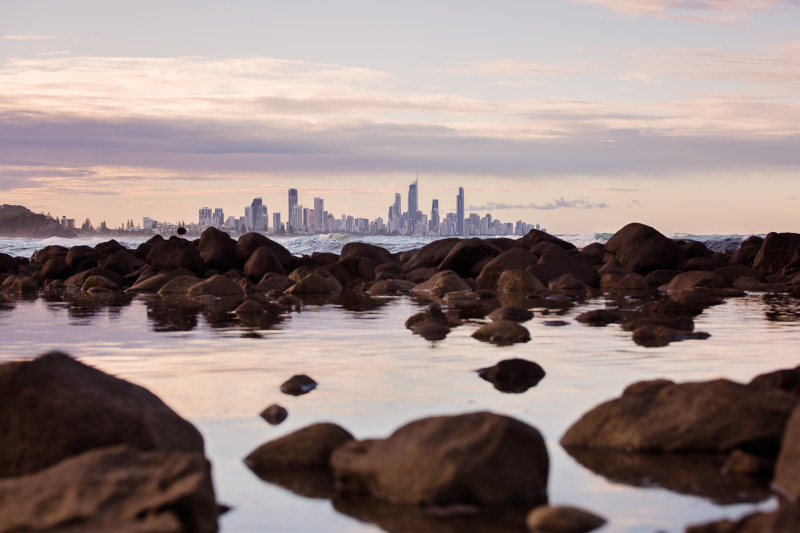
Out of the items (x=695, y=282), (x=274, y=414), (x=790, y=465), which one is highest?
(x=790, y=465)

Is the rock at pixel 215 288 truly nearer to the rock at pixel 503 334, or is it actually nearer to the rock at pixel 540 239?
the rock at pixel 503 334

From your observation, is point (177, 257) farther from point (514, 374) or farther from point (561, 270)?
point (514, 374)

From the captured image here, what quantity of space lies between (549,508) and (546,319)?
11.3 meters

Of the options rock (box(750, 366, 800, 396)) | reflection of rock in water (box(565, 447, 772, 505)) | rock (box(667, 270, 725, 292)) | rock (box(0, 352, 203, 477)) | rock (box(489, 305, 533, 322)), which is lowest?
rock (box(667, 270, 725, 292))

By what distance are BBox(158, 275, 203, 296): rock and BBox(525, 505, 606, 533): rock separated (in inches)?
806

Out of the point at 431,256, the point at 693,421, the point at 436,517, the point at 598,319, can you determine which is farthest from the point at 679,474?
the point at 431,256

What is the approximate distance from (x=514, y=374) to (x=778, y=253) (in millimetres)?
25569

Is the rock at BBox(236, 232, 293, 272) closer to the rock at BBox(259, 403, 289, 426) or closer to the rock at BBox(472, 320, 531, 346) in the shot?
the rock at BBox(472, 320, 531, 346)

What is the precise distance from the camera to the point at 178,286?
2489 cm

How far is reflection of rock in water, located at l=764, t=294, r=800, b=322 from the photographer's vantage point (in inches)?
659

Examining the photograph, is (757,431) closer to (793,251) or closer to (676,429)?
(676,429)

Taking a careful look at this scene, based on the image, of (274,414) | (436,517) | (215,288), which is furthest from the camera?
(215,288)

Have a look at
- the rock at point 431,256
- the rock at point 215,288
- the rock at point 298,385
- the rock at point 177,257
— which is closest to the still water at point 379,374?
the rock at point 298,385

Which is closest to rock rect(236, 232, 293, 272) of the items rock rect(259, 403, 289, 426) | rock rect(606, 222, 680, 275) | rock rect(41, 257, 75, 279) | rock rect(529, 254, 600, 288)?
rock rect(41, 257, 75, 279)
